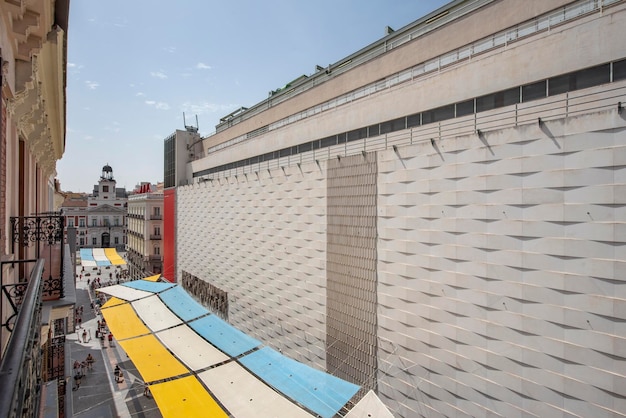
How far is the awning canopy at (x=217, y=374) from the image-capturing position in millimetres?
11977

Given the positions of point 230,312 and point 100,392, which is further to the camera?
point 230,312

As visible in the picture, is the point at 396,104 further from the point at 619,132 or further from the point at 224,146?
the point at 224,146

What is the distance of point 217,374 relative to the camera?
47.5 ft

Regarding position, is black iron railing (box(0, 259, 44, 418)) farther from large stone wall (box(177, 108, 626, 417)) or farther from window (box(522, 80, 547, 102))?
window (box(522, 80, 547, 102))

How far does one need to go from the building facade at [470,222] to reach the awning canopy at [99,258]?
32.5 meters

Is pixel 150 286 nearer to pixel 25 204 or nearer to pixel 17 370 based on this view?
pixel 25 204

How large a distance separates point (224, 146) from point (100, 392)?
75.0 ft

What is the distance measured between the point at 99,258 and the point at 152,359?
35.9 metres

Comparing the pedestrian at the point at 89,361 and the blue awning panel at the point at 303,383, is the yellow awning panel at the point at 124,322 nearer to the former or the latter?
the pedestrian at the point at 89,361

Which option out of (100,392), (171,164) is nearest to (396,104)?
(100,392)

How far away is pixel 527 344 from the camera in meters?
9.40

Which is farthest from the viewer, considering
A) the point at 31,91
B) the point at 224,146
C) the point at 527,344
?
the point at 224,146

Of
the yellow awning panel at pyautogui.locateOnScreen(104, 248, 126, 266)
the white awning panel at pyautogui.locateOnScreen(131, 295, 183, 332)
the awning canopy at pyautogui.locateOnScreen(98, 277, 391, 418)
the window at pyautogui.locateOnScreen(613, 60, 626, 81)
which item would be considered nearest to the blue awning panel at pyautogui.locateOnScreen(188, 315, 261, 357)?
the awning canopy at pyautogui.locateOnScreen(98, 277, 391, 418)

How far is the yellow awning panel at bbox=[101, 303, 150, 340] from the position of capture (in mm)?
19469
